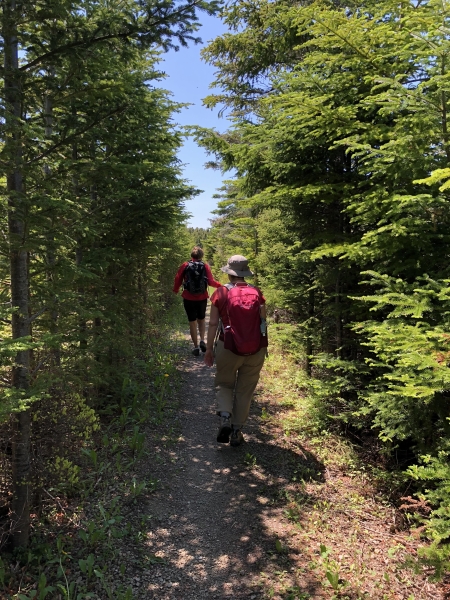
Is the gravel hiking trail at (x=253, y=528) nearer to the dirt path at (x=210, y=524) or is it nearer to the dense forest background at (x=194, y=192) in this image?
the dirt path at (x=210, y=524)

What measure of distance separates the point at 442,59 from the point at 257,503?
5004 millimetres

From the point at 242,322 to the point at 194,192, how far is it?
3249 mm

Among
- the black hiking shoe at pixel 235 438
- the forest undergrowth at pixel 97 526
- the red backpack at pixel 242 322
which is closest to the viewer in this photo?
the forest undergrowth at pixel 97 526

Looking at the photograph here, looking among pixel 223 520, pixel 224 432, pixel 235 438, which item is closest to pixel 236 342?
pixel 224 432

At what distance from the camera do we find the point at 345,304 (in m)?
5.48

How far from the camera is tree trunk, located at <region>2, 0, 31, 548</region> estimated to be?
2.99 metres

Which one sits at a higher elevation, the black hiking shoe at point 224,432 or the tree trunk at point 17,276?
the tree trunk at point 17,276

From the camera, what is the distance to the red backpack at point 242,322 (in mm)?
4570

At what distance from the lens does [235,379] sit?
4941 mm

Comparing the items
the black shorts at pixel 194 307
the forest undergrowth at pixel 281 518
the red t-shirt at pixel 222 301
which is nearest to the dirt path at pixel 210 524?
the forest undergrowth at pixel 281 518

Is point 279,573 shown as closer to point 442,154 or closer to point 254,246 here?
point 442,154

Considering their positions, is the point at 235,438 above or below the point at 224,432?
below

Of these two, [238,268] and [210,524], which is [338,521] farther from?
[238,268]

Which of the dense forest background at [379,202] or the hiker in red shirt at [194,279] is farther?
the hiker in red shirt at [194,279]
